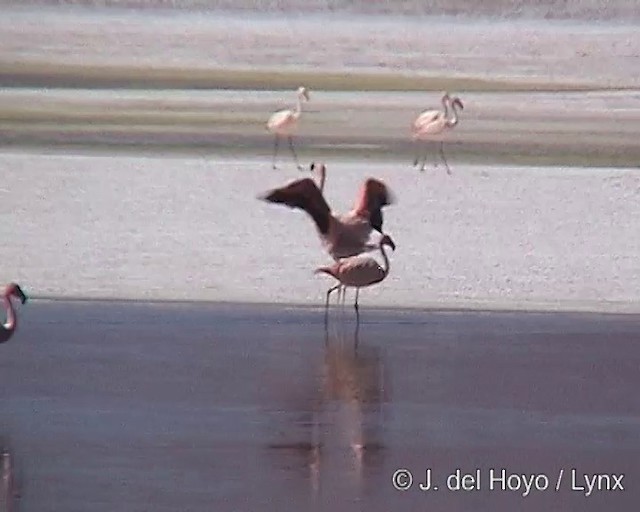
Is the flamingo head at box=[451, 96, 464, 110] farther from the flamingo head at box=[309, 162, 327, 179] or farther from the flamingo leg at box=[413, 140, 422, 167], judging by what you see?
the flamingo head at box=[309, 162, 327, 179]

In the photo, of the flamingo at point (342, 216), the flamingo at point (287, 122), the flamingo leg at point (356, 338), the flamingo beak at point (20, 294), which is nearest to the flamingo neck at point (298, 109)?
the flamingo at point (287, 122)

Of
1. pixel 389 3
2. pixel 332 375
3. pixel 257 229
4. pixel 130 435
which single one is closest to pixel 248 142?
pixel 257 229

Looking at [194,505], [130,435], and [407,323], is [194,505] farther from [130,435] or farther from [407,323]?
[407,323]

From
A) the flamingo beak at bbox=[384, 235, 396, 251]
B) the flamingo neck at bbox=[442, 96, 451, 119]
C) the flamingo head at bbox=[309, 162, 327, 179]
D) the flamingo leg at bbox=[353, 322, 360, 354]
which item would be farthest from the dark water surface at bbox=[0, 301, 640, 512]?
the flamingo neck at bbox=[442, 96, 451, 119]

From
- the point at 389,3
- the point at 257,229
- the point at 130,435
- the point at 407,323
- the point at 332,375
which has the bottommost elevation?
the point at 130,435

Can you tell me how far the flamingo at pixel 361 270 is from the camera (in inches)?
82.4

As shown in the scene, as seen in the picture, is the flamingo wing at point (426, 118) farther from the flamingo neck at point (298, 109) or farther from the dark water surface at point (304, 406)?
the dark water surface at point (304, 406)

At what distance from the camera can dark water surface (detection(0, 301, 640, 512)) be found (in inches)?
62.2

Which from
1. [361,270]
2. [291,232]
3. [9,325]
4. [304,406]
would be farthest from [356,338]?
[9,325]

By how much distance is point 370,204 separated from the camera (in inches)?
83.1

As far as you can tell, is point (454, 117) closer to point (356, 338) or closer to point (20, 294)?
point (356, 338)

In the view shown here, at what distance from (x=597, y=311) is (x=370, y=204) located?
0.41 meters

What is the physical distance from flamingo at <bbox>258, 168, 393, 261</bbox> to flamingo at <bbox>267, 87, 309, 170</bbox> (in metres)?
0.05

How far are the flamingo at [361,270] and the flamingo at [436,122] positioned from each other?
0.50 feet
